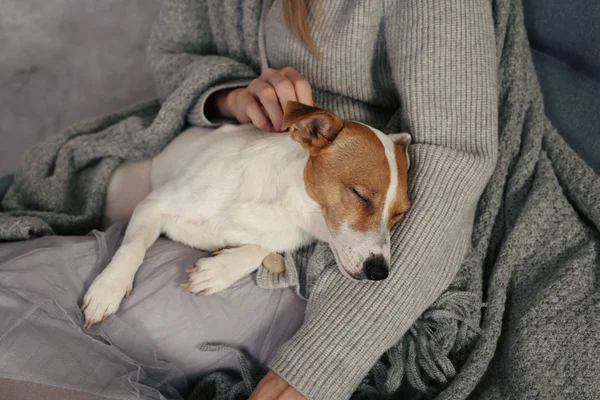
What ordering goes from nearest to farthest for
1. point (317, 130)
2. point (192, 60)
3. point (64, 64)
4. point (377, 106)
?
point (317, 130), point (377, 106), point (192, 60), point (64, 64)

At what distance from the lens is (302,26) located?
1.36 m

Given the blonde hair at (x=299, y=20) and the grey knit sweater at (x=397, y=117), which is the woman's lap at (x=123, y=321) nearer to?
the grey knit sweater at (x=397, y=117)

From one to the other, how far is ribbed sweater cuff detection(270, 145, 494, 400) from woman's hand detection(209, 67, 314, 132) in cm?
33

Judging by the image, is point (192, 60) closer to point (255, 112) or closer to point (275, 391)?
point (255, 112)

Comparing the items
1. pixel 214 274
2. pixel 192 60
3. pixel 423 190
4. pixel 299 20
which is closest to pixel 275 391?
pixel 214 274

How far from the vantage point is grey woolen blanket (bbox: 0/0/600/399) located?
1079mm

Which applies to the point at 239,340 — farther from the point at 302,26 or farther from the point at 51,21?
the point at 51,21

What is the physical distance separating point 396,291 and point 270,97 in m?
0.57

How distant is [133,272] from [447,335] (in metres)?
0.73

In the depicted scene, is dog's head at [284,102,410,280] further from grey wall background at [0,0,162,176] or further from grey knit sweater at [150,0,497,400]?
grey wall background at [0,0,162,176]

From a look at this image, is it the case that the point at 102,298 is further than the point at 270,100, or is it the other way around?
the point at 270,100

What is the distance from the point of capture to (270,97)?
1.30 m

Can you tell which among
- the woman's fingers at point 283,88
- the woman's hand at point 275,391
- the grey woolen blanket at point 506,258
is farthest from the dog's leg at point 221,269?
the woman's fingers at point 283,88

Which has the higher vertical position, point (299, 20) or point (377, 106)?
A: point (299, 20)
